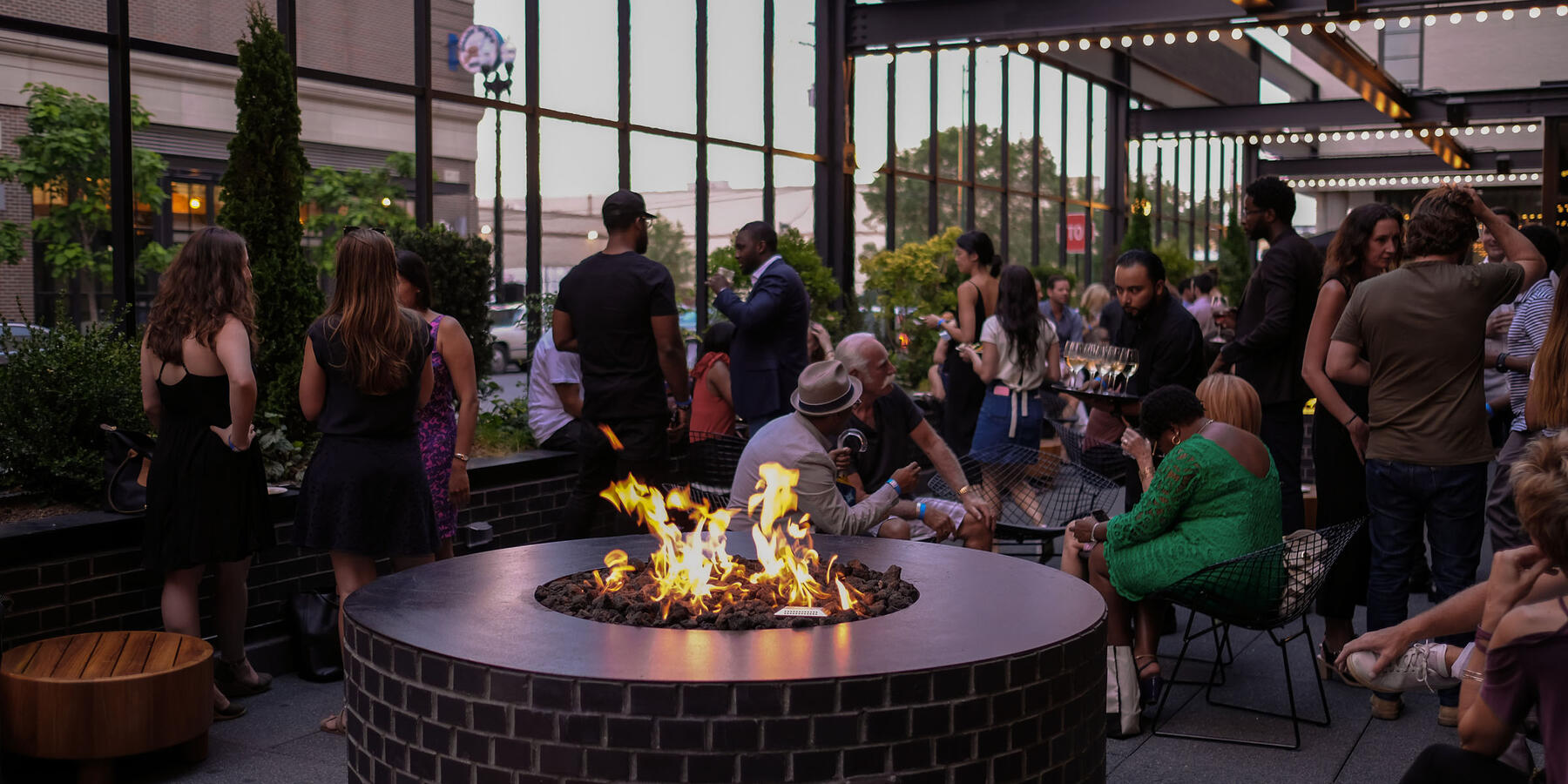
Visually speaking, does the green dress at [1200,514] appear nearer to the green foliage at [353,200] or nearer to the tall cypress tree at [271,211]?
the tall cypress tree at [271,211]

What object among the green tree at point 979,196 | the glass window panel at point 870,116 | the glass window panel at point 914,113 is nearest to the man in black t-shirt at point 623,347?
the glass window panel at point 870,116

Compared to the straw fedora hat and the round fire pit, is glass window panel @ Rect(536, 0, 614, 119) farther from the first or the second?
the round fire pit

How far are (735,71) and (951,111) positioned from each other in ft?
15.9

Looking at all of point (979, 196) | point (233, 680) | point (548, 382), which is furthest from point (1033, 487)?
point (979, 196)

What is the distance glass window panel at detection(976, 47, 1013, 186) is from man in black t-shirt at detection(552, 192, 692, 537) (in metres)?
13.1

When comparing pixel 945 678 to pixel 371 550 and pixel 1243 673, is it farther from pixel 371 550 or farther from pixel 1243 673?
pixel 1243 673

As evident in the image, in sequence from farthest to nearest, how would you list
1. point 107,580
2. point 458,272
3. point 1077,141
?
1. point 1077,141
2. point 458,272
3. point 107,580

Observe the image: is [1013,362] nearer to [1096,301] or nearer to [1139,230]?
[1096,301]

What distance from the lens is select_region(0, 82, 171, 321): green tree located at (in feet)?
23.7

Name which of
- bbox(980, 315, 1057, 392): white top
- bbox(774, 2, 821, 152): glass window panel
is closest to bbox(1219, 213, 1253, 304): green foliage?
bbox(774, 2, 821, 152): glass window panel

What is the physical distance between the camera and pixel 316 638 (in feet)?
17.6

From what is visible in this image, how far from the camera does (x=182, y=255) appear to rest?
462 centimetres

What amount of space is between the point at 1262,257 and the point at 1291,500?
3.45 ft

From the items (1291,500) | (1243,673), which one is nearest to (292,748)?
(1243,673)
